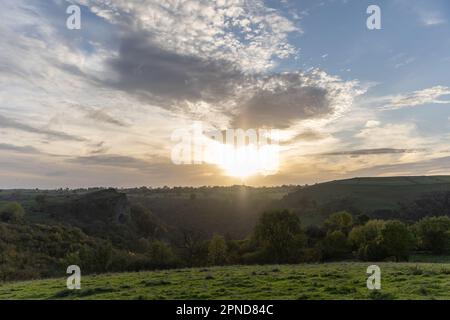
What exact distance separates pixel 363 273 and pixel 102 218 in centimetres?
14634

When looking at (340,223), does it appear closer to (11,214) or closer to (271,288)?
(271,288)

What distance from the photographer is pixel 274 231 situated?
242ft

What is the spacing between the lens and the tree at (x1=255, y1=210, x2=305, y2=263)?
73.1 m

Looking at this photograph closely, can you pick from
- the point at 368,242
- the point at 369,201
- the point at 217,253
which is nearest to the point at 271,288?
the point at 368,242

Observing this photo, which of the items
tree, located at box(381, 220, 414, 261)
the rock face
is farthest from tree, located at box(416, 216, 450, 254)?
the rock face

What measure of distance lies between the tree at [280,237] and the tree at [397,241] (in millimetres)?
16678

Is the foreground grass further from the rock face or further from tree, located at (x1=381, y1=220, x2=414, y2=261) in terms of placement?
the rock face

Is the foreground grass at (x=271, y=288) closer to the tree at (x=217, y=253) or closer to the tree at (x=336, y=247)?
the tree at (x=217, y=253)

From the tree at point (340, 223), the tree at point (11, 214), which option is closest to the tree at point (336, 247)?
the tree at point (340, 223)

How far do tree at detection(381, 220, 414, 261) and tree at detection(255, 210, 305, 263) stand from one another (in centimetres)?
1668

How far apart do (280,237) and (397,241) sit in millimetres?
21807

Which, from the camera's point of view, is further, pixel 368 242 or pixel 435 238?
pixel 435 238

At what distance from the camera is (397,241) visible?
63062mm
